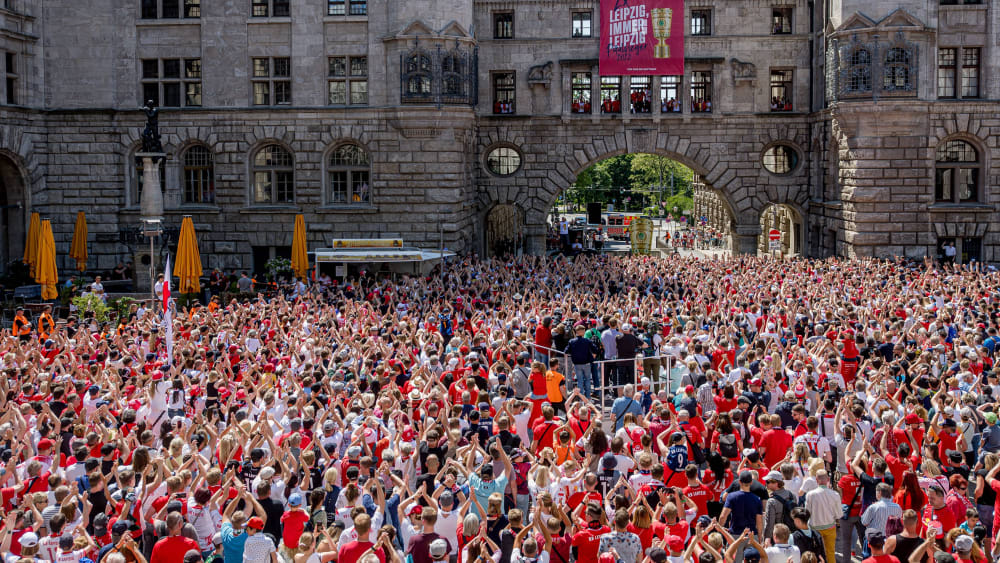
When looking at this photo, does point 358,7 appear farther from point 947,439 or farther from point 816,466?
point 816,466

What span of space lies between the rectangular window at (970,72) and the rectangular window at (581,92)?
581 inches

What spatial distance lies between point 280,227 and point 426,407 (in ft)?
94.2

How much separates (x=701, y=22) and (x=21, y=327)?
1201 inches

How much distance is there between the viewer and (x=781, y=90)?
4519cm

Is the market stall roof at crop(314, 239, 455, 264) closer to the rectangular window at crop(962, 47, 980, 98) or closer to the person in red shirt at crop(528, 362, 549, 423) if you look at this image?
the person in red shirt at crop(528, 362, 549, 423)

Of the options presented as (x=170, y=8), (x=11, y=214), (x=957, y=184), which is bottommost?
(x=11, y=214)

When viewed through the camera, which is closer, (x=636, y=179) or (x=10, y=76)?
(x=10, y=76)

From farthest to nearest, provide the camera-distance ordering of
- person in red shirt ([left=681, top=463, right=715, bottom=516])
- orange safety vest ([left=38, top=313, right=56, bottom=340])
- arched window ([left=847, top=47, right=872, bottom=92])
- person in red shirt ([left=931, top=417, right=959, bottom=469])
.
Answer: arched window ([left=847, top=47, right=872, bottom=92]) < orange safety vest ([left=38, top=313, right=56, bottom=340]) < person in red shirt ([left=931, top=417, right=959, bottom=469]) < person in red shirt ([left=681, top=463, right=715, bottom=516])

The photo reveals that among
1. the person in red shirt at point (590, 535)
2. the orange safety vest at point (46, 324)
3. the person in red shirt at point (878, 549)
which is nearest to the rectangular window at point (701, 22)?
the orange safety vest at point (46, 324)

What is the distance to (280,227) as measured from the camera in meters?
42.0

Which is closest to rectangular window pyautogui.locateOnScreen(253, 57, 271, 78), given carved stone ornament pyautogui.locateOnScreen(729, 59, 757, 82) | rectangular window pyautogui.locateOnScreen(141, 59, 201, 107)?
rectangular window pyautogui.locateOnScreen(141, 59, 201, 107)

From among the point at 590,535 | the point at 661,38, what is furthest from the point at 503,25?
the point at 590,535

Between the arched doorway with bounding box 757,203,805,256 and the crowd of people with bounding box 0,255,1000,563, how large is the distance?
21.5m

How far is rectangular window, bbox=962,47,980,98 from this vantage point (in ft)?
133
